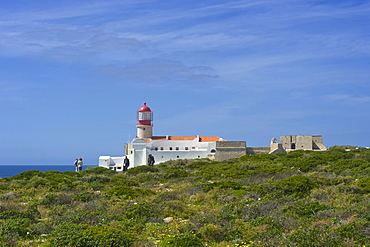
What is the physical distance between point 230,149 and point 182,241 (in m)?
36.5

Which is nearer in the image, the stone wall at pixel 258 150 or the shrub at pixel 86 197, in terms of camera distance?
the shrub at pixel 86 197

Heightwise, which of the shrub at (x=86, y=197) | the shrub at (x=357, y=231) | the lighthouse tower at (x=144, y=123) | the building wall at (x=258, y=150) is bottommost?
the shrub at (x=357, y=231)

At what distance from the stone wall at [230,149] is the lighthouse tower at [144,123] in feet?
37.0

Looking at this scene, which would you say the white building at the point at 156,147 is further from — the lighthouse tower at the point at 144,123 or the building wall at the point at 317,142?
the building wall at the point at 317,142

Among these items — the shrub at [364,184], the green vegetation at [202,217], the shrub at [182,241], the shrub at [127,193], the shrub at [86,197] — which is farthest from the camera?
the shrub at [127,193]

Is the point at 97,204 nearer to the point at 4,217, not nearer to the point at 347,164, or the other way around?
the point at 4,217

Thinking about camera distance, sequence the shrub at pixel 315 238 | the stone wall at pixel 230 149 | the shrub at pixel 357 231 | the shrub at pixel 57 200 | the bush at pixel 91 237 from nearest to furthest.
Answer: the shrub at pixel 315 238, the shrub at pixel 357 231, the bush at pixel 91 237, the shrub at pixel 57 200, the stone wall at pixel 230 149

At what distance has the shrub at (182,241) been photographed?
336 inches

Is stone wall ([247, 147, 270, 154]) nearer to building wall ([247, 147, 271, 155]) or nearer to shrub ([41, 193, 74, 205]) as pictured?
building wall ([247, 147, 271, 155])

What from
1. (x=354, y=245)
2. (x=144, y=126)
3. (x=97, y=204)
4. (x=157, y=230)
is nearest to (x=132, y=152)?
(x=144, y=126)

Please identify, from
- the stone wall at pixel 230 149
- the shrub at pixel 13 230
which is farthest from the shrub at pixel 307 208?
the stone wall at pixel 230 149

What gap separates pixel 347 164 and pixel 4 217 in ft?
60.0

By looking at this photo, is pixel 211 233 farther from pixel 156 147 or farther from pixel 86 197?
pixel 156 147

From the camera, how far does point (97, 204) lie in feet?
45.5
